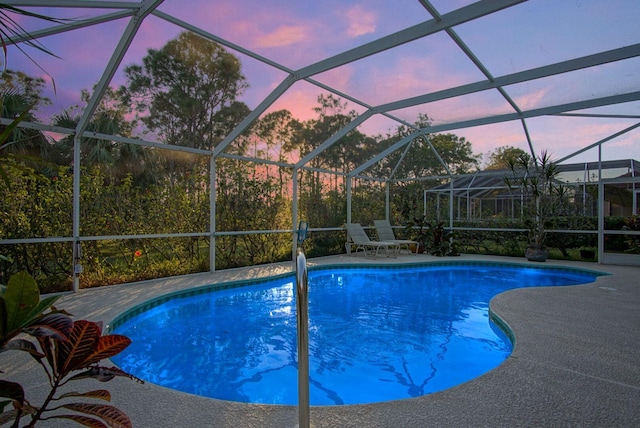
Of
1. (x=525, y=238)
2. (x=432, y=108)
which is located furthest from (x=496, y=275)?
(x=432, y=108)

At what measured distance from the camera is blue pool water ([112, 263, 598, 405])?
11.4 ft

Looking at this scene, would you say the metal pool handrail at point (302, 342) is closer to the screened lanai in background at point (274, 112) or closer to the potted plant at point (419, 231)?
the screened lanai in background at point (274, 112)

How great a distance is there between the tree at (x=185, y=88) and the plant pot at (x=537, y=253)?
323 inches

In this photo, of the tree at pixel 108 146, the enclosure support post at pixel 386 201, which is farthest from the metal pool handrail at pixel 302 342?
the enclosure support post at pixel 386 201

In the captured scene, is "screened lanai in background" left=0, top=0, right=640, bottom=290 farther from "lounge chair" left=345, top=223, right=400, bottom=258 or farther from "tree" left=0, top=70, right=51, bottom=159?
"lounge chair" left=345, top=223, right=400, bottom=258

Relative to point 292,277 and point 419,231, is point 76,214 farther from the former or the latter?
point 419,231

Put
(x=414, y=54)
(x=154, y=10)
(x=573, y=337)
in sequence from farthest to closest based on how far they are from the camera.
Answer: (x=414, y=54)
(x=154, y=10)
(x=573, y=337)

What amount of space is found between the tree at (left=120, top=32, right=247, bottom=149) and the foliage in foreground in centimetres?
498

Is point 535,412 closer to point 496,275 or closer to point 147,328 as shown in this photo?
point 147,328

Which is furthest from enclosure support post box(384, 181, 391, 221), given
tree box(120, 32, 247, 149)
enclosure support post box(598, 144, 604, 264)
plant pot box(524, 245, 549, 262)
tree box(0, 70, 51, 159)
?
tree box(0, 70, 51, 159)

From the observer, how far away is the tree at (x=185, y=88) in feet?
18.8

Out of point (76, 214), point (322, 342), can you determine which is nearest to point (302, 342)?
point (322, 342)

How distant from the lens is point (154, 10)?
425 centimetres

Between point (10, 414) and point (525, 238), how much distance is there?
11733 mm
